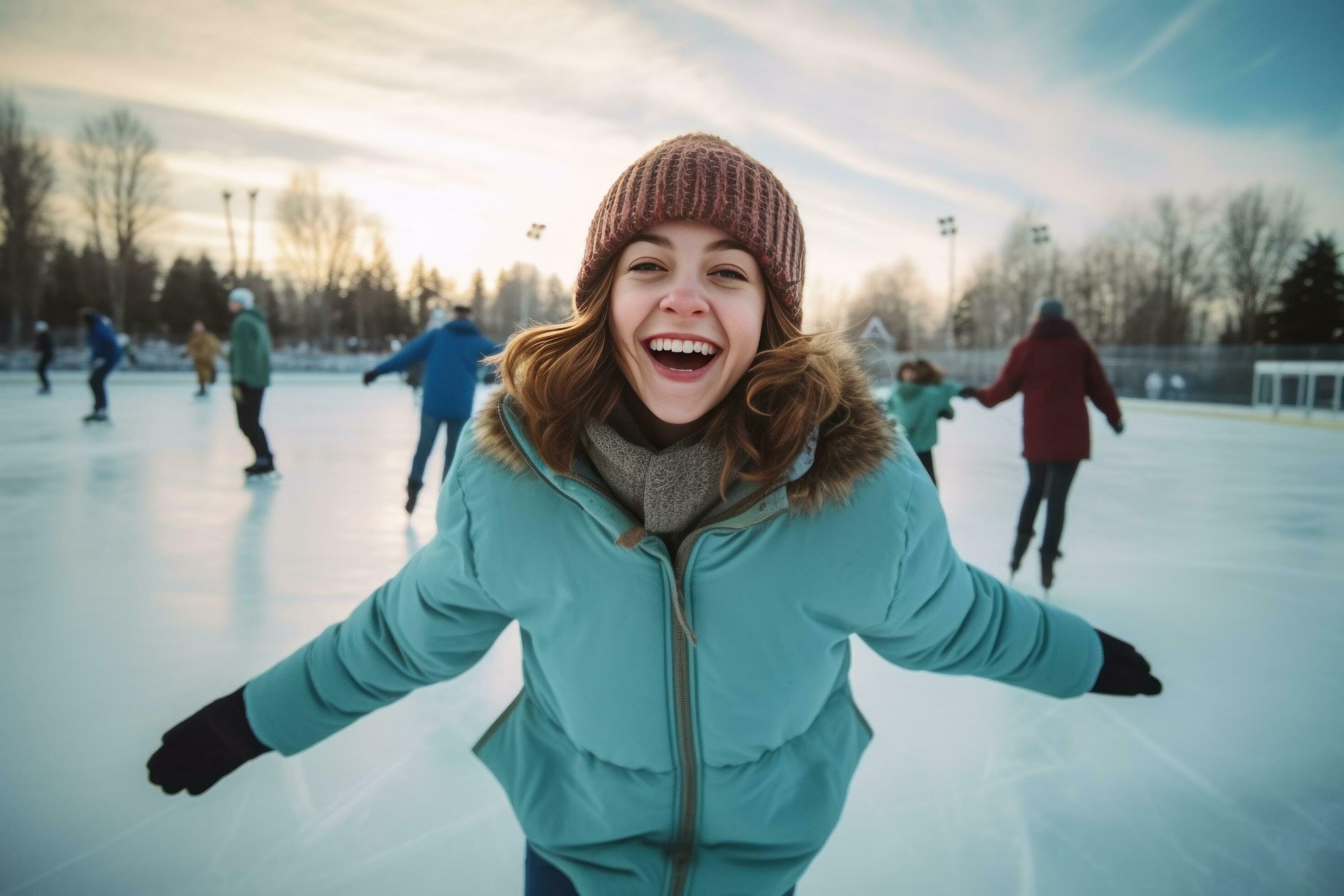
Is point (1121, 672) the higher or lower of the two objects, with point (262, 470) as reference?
higher

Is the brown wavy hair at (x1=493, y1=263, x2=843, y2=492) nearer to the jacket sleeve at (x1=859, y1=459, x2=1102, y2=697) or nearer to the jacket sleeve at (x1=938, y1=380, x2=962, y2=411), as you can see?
the jacket sleeve at (x1=859, y1=459, x2=1102, y2=697)

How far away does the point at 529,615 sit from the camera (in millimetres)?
1007

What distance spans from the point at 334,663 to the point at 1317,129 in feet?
100

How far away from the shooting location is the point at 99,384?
896cm

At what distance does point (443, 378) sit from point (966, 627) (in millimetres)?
4157

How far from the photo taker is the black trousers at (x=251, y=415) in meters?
5.77

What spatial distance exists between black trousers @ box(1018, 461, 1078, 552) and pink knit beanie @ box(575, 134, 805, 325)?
280 cm

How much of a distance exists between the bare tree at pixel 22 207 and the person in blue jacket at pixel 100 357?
22544 mm

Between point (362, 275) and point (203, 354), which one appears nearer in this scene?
point (203, 354)

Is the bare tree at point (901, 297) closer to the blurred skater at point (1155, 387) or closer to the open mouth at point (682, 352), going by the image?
the blurred skater at point (1155, 387)

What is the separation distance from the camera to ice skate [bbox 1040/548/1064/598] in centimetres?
335

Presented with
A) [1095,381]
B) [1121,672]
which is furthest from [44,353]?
[1121,672]

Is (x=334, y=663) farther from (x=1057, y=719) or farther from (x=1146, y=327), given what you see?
(x=1146, y=327)

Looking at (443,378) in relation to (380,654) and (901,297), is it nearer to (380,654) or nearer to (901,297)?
(380,654)
